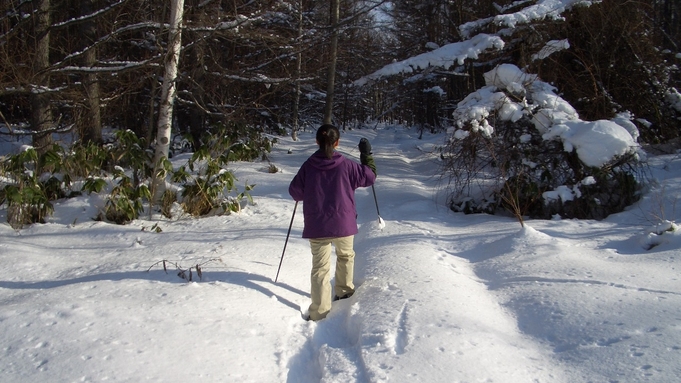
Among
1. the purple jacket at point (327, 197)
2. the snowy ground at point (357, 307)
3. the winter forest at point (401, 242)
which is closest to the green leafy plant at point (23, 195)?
the winter forest at point (401, 242)

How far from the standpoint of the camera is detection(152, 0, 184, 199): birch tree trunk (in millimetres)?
6797

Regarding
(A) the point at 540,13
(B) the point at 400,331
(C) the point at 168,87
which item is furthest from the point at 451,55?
(B) the point at 400,331

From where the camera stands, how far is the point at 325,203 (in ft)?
13.3

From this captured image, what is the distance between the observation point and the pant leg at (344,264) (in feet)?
13.7

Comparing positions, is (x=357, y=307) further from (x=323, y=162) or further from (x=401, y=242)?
(x=401, y=242)

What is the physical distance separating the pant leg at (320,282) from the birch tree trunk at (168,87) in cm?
378

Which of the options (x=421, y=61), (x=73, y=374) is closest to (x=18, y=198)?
(x=73, y=374)

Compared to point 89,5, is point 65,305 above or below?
below

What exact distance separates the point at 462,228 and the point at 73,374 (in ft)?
16.6

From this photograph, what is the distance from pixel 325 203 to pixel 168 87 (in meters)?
4.00

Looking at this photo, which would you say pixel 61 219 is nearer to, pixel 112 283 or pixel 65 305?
pixel 112 283

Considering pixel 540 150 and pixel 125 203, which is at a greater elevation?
pixel 540 150

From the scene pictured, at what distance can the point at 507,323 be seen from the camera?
141 inches

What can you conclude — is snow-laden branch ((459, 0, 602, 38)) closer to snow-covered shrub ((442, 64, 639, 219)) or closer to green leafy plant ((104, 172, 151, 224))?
snow-covered shrub ((442, 64, 639, 219))
